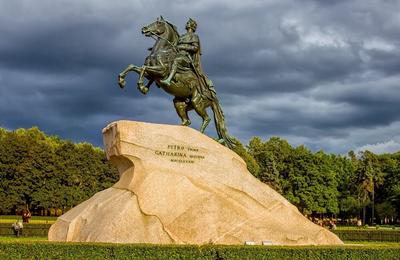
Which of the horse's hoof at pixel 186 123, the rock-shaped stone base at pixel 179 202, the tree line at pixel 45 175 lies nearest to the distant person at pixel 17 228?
the rock-shaped stone base at pixel 179 202

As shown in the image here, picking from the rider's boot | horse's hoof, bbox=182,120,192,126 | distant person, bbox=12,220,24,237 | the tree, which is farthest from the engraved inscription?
the tree

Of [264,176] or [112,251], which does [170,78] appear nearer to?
[112,251]

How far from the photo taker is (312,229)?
1905cm

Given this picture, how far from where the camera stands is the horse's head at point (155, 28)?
20.8 m

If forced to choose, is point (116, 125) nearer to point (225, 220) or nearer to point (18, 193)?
point (225, 220)

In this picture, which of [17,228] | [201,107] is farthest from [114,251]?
[17,228]

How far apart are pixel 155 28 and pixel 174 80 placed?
6.92 feet

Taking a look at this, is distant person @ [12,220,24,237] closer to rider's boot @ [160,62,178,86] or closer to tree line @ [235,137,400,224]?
rider's boot @ [160,62,178,86]

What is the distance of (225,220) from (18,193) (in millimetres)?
45868

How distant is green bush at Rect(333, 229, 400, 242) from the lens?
114 ft

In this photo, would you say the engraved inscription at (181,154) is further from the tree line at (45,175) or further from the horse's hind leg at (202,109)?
the tree line at (45,175)

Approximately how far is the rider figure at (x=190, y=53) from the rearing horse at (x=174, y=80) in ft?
0.54

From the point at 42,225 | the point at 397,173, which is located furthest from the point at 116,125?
the point at 397,173

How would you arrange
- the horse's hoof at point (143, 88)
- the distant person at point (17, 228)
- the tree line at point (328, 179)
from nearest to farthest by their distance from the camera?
the horse's hoof at point (143, 88) < the distant person at point (17, 228) < the tree line at point (328, 179)
